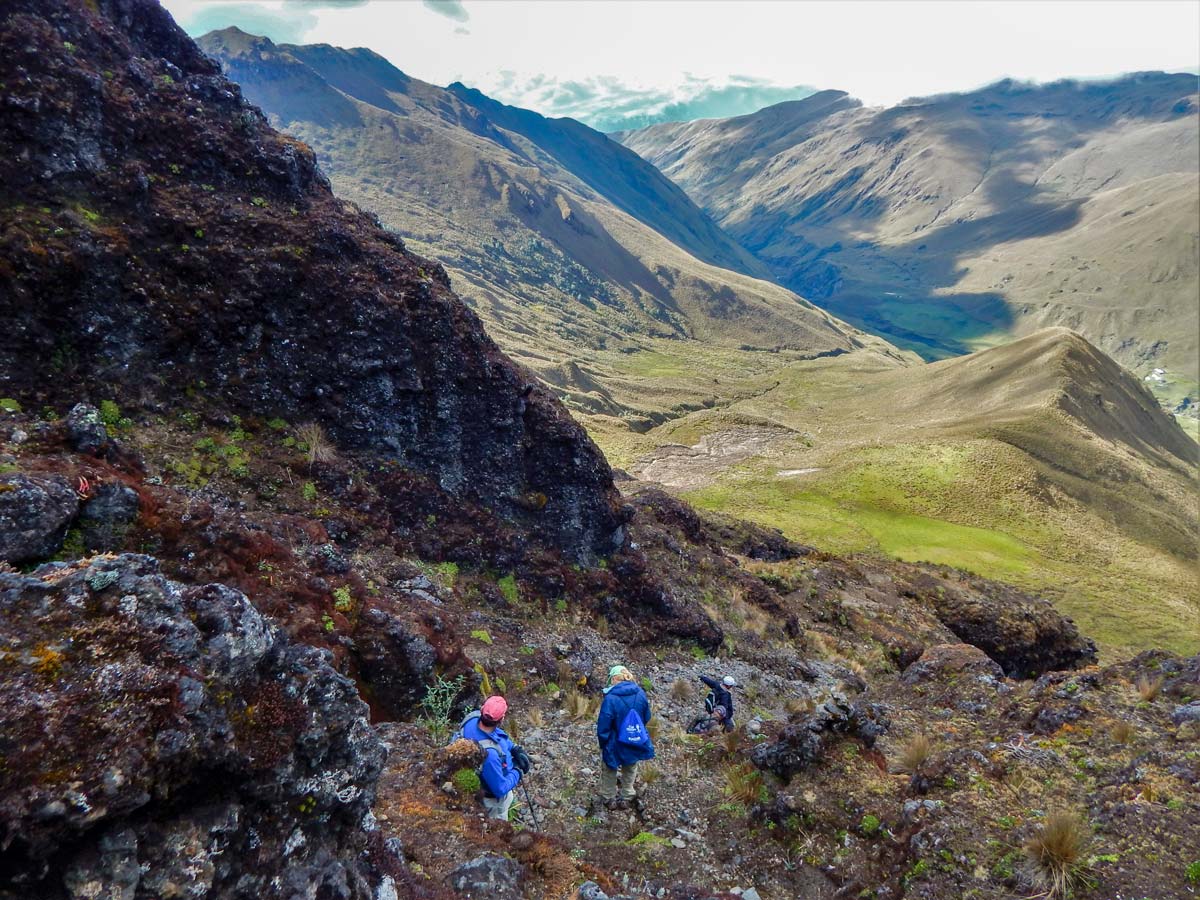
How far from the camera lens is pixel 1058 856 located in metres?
6.78

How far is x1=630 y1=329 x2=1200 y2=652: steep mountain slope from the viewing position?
5056 centimetres

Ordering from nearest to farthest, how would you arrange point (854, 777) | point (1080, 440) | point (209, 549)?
1. point (209, 549)
2. point (854, 777)
3. point (1080, 440)

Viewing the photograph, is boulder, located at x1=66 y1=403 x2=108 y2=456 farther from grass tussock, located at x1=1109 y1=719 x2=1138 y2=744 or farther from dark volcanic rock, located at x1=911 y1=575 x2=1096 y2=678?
dark volcanic rock, located at x1=911 y1=575 x2=1096 y2=678

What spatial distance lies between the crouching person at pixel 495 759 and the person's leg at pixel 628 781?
208 cm

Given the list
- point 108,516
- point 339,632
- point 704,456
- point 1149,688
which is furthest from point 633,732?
point 704,456

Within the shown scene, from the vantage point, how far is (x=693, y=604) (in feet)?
60.9

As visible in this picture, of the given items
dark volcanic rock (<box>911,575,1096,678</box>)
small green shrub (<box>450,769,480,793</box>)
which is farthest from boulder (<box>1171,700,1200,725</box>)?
dark volcanic rock (<box>911,575,1096,678</box>)

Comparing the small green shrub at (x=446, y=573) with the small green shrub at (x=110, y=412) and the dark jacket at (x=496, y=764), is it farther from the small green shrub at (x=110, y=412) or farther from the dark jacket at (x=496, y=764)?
the small green shrub at (x=110, y=412)

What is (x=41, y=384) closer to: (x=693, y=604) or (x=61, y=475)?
(x=61, y=475)

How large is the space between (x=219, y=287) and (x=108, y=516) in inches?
286

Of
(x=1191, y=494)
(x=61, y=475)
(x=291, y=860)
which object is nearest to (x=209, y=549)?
(x=61, y=475)

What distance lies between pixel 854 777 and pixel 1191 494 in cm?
9609

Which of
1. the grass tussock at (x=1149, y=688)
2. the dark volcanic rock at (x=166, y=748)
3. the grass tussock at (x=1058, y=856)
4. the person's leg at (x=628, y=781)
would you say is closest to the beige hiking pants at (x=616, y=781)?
the person's leg at (x=628, y=781)

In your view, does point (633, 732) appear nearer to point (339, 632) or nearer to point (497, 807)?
point (497, 807)
